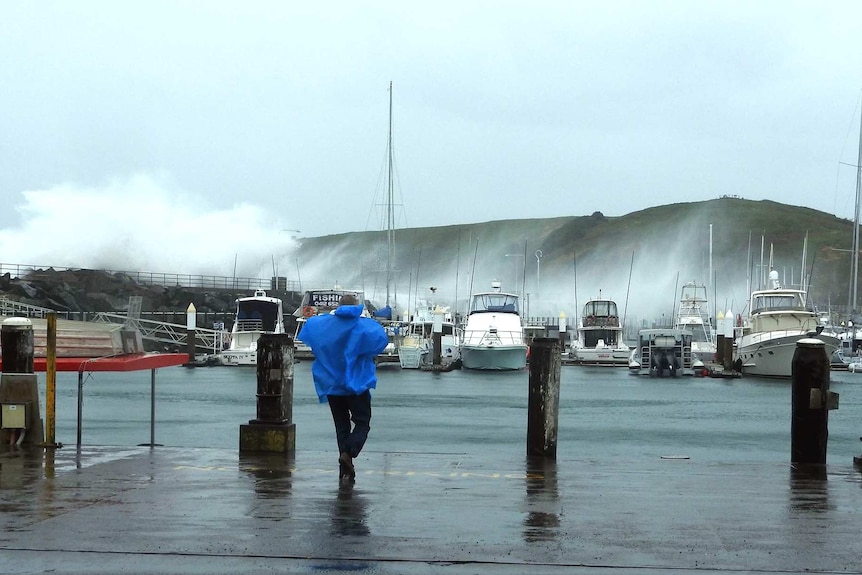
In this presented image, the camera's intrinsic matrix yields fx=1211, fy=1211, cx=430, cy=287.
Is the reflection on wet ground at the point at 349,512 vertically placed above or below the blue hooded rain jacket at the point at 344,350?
below

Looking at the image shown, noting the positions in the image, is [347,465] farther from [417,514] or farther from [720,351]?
[720,351]

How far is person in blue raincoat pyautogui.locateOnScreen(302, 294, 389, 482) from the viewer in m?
10.7

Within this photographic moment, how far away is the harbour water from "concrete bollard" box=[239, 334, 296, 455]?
110 inches

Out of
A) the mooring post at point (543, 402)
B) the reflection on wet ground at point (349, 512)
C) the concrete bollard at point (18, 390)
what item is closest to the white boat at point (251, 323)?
the concrete bollard at point (18, 390)

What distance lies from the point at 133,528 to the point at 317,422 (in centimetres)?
2688

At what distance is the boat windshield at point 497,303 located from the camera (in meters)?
70.0

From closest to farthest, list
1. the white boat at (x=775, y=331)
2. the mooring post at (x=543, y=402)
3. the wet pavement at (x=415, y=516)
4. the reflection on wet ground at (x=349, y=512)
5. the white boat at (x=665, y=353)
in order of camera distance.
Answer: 1. the wet pavement at (x=415, y=516)
2. the reflection on wet ground at (x=349, y=512)
3. the mooring post at (x=543, y=402)
4. the white boat at (x=775, y=331)
5. the white boat at (x=665, y=353)

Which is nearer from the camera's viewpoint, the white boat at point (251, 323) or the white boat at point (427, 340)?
the white boat at point (427, 340)

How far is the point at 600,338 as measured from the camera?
3142 inches

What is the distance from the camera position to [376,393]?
2032 inches

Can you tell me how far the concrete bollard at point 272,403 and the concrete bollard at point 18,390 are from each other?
230 cm

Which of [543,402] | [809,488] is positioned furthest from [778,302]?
[809,488]

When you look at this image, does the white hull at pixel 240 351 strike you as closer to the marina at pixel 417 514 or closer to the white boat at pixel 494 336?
the white boat at pixel 494 336

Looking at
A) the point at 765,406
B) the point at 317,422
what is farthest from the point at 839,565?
the point at 765,406
